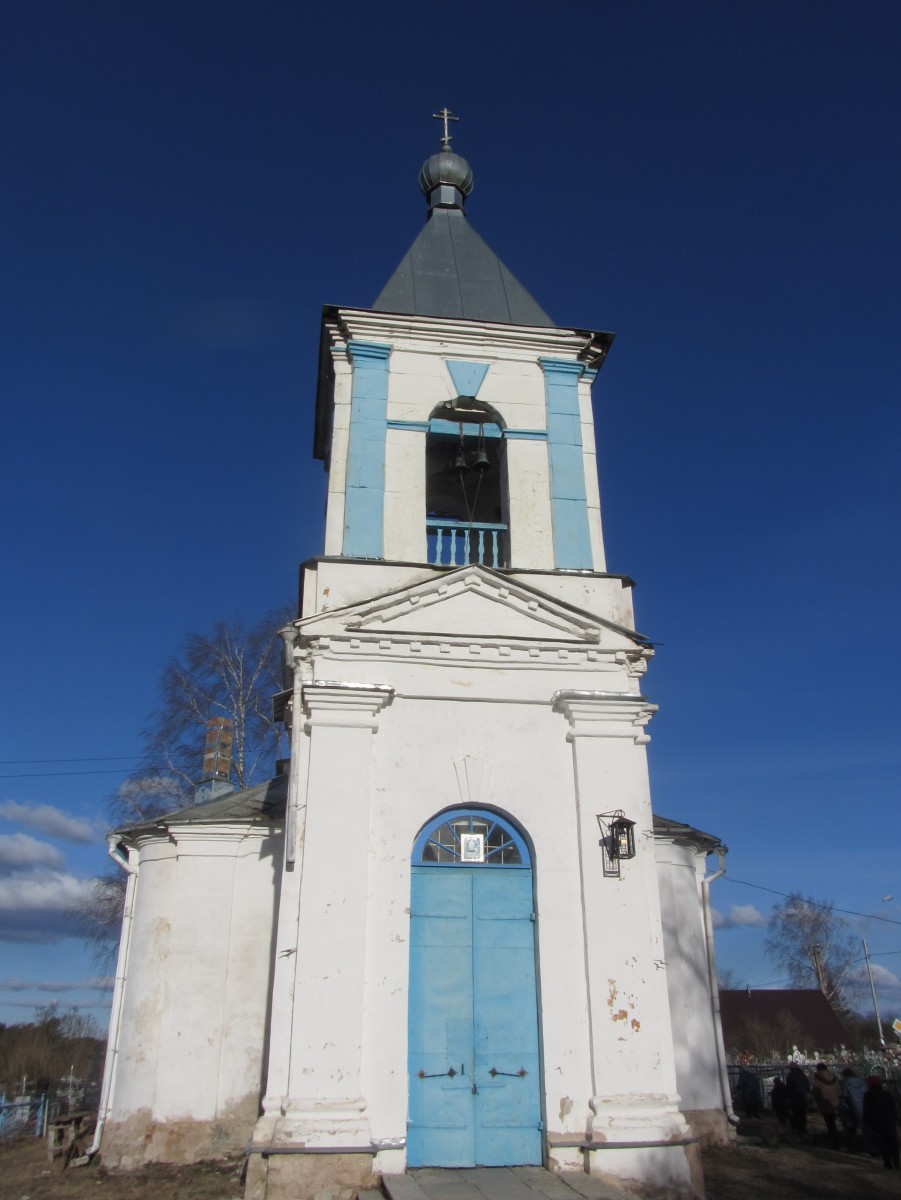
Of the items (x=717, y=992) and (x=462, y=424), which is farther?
(x=717, y=992)

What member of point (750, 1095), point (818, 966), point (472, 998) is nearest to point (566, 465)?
point (472, 998)

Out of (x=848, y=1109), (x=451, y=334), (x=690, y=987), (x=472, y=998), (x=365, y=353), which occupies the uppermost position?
(x=451, y=334)

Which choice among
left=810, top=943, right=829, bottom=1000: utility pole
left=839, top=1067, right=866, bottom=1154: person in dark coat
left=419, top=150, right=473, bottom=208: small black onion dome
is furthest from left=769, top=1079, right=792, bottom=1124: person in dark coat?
left=810, top=943, right=829, bottom=1000: utility pole

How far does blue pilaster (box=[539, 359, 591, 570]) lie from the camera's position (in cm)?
1038

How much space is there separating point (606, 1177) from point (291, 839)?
3.68 metres

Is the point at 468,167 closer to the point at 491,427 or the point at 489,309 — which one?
the point at 489,309

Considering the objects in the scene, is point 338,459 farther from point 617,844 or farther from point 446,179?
point 446,179

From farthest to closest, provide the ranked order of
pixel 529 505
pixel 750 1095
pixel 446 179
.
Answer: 1. pixel 750 1095
2. pixel 446 179
3. pixel 529 505

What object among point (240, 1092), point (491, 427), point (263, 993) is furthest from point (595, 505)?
point (240, 1092)

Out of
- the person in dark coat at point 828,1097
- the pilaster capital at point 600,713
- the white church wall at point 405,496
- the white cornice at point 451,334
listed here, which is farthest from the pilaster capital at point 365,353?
the person in dark coat at point 828,1097

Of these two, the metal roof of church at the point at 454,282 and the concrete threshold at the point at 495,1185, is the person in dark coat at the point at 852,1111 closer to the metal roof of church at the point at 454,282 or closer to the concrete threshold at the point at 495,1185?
the concrete threshold at the point at 495,1185

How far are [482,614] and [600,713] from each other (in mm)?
1546

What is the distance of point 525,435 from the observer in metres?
11.0

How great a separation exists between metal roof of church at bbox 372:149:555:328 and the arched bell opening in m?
1.33
